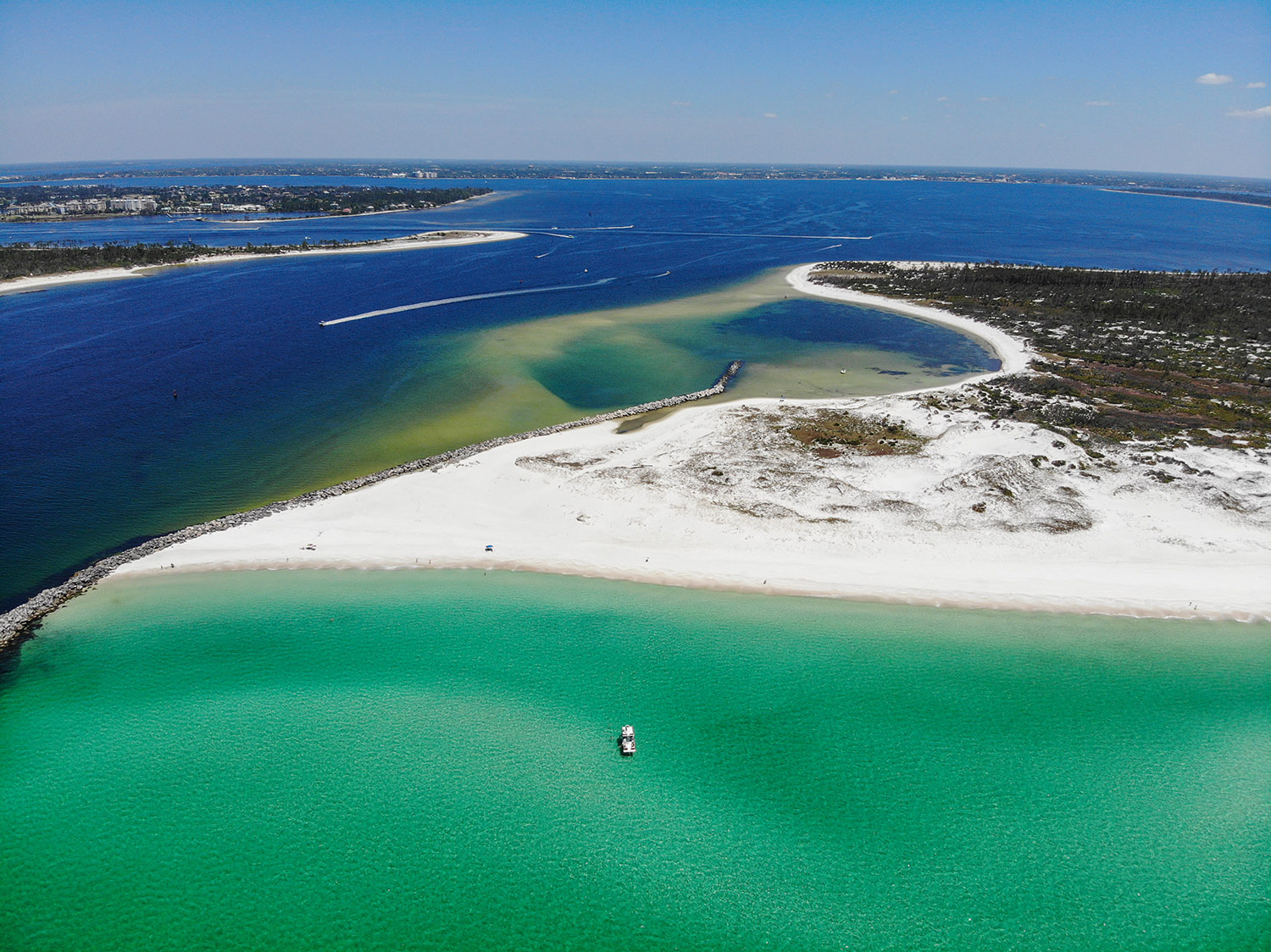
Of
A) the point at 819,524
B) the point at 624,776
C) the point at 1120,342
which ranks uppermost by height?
the point at 1120,342

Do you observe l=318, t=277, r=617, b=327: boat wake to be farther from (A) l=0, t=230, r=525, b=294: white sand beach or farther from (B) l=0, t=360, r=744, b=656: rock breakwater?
(A) l=0, t=230, r=525, b=294: white sand beach

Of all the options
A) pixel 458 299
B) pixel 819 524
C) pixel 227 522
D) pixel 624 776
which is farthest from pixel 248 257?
pixel 624 776

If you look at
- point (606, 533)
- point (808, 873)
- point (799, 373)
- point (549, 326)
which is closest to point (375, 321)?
point (549, 326)

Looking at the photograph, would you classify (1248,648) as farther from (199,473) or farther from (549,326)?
(549,326)

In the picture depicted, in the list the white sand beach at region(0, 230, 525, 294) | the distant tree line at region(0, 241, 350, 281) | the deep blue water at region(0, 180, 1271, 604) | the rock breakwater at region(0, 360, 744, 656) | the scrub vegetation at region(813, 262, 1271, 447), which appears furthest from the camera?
the distant tree line at region(0, 241, 350, 281)

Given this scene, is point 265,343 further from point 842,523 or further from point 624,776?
point 624,776

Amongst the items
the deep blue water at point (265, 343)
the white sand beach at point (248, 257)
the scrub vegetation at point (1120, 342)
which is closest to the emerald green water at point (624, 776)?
the deep blue water at point (265, 343)

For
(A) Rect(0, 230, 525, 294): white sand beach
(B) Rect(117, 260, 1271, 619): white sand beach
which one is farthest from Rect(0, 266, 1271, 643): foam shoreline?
(A) Rect(0, 230, 525, 294): white sand beach
